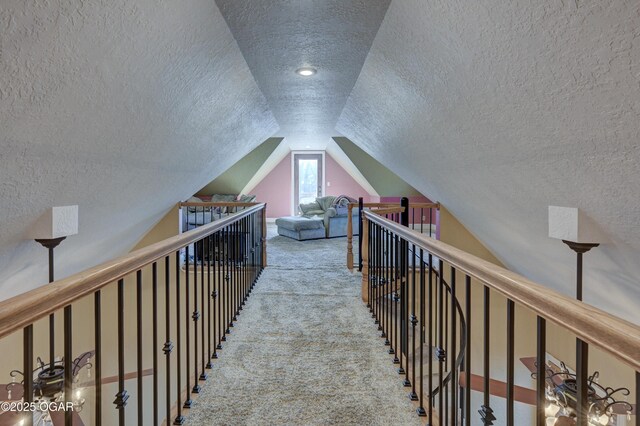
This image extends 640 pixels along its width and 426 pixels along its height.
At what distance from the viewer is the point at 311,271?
4828 mm

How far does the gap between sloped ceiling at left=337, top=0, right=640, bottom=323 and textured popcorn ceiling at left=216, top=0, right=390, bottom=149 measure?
0.14 m

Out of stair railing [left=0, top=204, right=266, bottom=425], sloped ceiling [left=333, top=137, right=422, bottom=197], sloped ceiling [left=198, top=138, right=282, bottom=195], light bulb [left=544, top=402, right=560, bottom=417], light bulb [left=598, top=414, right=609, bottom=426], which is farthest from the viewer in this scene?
sloped ceiling [left=198, top=138, right=282, bottom=195]

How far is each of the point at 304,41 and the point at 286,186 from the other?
310 inches

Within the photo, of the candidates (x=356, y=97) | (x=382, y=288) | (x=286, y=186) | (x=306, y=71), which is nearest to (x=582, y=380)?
(x=382, y=288)

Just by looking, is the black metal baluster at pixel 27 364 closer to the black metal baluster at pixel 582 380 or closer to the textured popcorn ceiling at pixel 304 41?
the black metal baluster at pixel 582 380

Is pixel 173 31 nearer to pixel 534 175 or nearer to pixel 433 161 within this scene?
pixel 534 175

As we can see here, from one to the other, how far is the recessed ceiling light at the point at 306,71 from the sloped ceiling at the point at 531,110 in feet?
1.48

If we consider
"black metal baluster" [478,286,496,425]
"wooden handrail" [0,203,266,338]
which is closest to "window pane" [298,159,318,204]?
"wooden handrail" [0,203,266,338]

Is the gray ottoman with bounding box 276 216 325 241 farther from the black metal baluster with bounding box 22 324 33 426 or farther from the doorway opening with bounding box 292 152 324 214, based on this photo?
the black metal baluster with bounding box 22 324 33 426

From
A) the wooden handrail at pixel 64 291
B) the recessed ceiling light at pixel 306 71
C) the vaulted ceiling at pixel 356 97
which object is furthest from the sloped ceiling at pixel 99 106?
the wooden handrail at pixel 64 291

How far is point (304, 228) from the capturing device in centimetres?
742

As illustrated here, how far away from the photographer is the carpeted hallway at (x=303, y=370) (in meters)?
1.82

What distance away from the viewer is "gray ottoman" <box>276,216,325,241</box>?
741 cm

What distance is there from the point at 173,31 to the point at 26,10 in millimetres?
767
